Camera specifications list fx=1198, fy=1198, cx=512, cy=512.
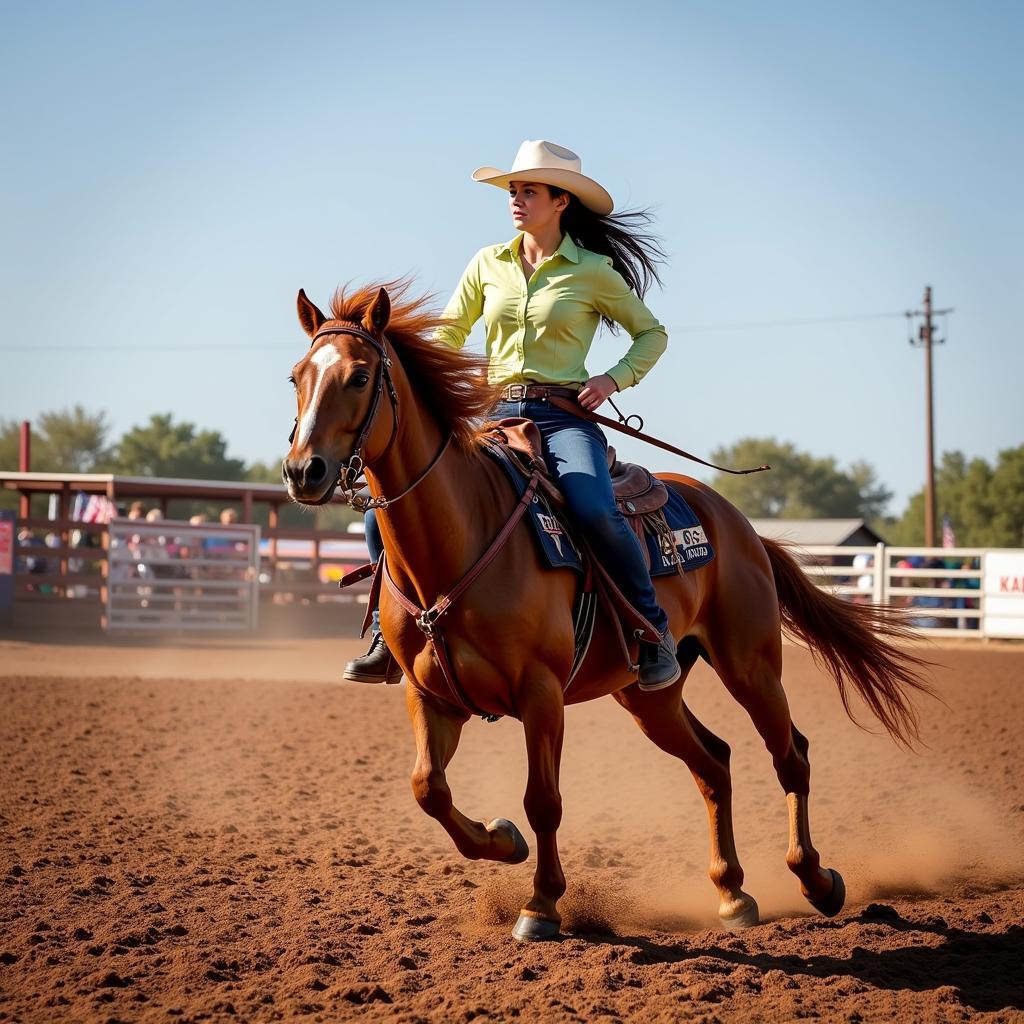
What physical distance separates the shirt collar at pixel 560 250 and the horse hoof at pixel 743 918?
2952 millimetres

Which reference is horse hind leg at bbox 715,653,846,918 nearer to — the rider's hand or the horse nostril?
the rider's hand

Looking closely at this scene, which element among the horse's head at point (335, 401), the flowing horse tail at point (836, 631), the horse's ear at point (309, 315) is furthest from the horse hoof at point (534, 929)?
the flowing horse tail at point (836, 631)

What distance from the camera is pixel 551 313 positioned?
5098 millimetres

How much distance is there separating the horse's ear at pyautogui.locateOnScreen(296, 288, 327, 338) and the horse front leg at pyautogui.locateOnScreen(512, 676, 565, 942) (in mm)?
1558

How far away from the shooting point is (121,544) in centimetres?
2148

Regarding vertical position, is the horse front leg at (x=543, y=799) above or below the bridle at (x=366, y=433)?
below

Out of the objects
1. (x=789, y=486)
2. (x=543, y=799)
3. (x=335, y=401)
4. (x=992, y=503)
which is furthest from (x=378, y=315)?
(x=789, y=486)

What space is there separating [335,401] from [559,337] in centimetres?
151

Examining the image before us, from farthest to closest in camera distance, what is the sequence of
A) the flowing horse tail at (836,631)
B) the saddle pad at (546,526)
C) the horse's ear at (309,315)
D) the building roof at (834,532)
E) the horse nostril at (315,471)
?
1. the building roof at (834,532)
2. the flowing horse tail at (836,631)
3. the saddle pad at (546,526)
4. the horse's ear at (309,315)
5. the horse nostril at (315,471)

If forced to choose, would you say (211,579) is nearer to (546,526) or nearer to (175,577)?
(175,577)

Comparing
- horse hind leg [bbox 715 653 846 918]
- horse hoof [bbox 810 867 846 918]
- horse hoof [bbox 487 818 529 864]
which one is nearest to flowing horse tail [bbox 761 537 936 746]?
horse hind leg [bbox 715 653 846 918]

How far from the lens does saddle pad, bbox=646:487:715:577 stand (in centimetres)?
549

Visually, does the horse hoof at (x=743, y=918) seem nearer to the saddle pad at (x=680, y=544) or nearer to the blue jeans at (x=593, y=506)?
A: the blue jeans at (x=593, y=506)

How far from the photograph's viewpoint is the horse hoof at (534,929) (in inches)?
180
